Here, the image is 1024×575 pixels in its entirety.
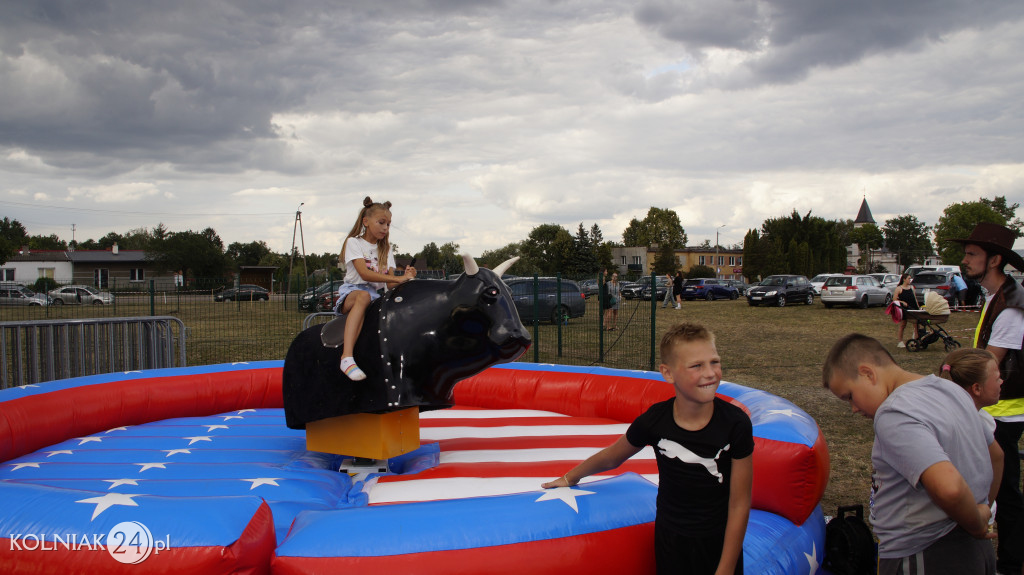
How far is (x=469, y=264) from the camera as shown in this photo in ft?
11.3

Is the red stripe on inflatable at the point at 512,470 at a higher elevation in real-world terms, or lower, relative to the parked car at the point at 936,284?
lower

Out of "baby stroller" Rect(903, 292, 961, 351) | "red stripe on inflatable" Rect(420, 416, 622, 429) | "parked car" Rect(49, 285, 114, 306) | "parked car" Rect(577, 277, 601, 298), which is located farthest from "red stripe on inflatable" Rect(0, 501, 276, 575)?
"parked car" Rect(49, 285, 114, 306)

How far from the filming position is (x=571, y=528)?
2.21 m

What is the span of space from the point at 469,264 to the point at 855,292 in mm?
23774

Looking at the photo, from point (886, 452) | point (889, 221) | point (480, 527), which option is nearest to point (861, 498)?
point (886, 452)

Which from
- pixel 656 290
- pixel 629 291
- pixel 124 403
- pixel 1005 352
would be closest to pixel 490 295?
pixel 1005 352

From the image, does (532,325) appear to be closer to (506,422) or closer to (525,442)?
(506,422)

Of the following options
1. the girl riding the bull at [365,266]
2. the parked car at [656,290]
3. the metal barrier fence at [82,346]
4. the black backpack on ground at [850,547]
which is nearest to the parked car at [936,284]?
the parked car at [656,290]

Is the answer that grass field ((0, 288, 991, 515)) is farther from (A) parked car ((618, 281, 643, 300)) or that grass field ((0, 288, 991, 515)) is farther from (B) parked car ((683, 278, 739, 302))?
(B) parked car ((683, 278, 739, 302))

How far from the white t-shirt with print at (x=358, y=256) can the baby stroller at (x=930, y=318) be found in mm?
11387

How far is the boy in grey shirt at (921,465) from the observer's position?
1859 mm

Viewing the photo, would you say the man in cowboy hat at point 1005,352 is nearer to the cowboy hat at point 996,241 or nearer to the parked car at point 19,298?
the cowboy hat at point 996,241

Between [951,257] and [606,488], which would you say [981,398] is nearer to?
[606,488]

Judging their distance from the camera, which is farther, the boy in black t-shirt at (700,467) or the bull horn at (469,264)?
the bull horn at (469,264)
